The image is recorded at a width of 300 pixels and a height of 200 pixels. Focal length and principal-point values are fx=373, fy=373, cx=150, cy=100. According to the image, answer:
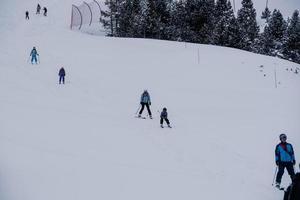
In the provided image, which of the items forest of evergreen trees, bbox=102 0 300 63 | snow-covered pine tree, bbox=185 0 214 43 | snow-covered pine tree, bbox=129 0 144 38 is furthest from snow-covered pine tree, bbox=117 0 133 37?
snow-covered pine tree, bbox=185 0 214 43

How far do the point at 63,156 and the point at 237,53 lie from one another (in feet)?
89.1

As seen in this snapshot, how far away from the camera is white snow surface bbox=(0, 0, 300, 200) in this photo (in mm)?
9039

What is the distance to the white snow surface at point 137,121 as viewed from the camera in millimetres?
9039

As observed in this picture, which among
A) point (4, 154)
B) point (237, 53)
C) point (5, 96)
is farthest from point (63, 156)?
point (237, 53)

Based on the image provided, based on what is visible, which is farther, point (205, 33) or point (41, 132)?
point (205, 33)

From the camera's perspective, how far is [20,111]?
15336 mm

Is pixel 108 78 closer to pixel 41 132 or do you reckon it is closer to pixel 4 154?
pixel 41 132

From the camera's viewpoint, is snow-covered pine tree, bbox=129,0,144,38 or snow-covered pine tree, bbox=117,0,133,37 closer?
snow-covered pine tree, bbox=129,0,144,38

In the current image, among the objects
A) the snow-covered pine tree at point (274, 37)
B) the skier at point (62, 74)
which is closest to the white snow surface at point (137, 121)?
the skier at point (62, 74)

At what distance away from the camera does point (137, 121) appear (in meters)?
16.7

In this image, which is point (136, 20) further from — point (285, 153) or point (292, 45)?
point (285, 153)

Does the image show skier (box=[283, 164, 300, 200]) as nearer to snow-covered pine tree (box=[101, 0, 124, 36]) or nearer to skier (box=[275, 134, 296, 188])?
skier (box=[275, 134, 296, 188])

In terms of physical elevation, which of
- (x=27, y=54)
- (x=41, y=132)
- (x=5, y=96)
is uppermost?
(x=27, y=54)

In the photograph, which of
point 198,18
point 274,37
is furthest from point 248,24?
point 198,18
